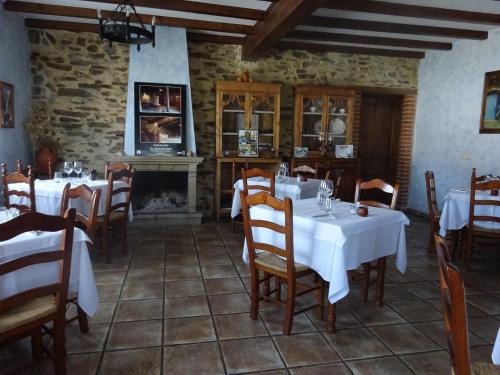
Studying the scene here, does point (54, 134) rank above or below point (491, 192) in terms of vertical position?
above

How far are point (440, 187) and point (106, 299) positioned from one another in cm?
585

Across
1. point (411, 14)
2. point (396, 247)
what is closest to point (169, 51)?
point (411, 14)

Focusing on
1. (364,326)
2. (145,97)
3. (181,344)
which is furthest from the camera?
(145,97)

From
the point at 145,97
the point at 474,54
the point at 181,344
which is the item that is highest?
the point at 474,54

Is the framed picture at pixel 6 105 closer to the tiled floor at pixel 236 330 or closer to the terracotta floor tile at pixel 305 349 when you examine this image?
the tiled floor at pixel 236 330

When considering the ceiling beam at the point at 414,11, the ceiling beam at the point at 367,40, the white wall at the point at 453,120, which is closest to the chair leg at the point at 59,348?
the ceiling beam at the point at 414,11

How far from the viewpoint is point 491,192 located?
4.05 meters

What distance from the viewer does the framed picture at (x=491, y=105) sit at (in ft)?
17.9

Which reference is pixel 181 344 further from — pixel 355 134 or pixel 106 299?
pixel 355 134

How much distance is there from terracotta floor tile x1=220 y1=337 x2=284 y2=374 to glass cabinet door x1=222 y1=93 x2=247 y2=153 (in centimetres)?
424

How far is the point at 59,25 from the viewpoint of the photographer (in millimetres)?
5547

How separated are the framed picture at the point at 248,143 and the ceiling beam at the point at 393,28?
1993 mm

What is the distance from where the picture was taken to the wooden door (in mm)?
7371

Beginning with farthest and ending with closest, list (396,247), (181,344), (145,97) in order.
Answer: (145,97)
(396,247)
(181,344)
